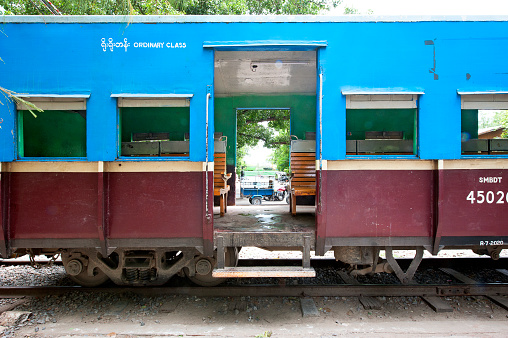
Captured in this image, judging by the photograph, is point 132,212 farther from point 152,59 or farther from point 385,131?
point 385,131

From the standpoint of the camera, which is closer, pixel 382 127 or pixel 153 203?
pixel 153 203

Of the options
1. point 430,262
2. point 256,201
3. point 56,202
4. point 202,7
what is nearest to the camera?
point 56,202

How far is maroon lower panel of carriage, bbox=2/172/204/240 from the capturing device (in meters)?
3.71

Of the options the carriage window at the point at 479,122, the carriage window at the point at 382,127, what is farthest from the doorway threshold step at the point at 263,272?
A: the carriage window at the point at 382,127

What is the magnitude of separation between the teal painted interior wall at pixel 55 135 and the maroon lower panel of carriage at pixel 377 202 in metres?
4.18

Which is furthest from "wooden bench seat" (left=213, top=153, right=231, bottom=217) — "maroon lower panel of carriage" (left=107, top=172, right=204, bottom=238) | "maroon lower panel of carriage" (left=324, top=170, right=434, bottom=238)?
"maroon lower panel of carriage" (left=324, top=170, right=434, bottom=238)

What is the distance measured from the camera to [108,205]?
373 centimetres

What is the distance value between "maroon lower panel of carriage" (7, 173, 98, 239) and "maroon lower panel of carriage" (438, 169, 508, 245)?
4.29 m


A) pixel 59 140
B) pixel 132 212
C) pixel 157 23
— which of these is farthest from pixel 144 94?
pixel 59 140

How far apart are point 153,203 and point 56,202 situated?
3.84ft

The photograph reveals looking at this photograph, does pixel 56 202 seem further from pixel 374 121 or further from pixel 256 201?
pixel 256 201

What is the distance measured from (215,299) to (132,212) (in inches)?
67.5

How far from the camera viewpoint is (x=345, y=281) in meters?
4.74

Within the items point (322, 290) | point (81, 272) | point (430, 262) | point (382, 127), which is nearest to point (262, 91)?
point (382, 127)
